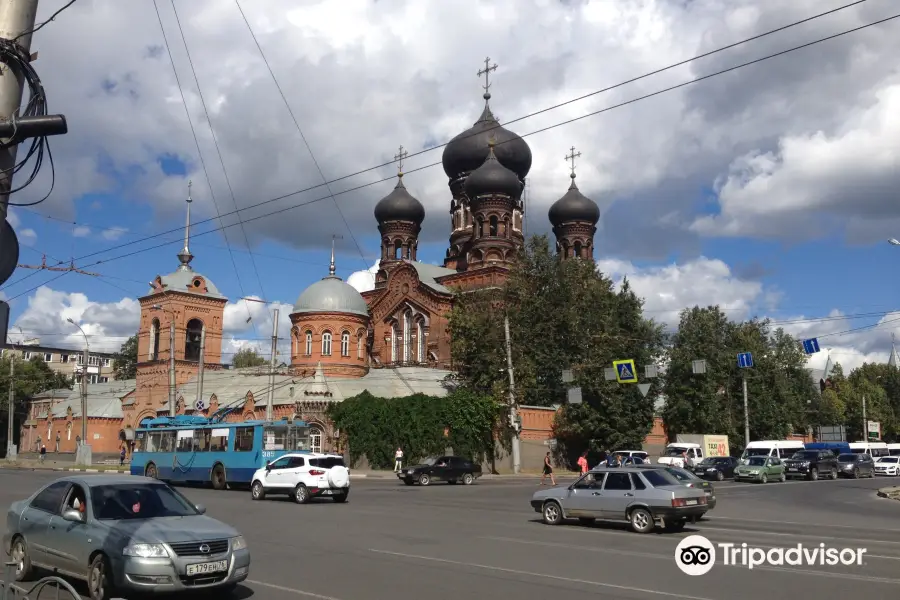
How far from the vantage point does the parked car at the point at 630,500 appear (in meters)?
15.9

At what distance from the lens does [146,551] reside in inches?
338

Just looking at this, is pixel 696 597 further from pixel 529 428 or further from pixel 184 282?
pixel 184 282

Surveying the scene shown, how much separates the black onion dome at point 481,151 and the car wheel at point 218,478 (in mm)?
41107

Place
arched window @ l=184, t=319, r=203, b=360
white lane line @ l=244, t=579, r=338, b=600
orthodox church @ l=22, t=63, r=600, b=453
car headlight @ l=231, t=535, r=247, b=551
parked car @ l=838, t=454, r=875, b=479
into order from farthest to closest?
arched window @ l=184, t=319, r=203, b=360 < orthodox church @ l=22, t=63, r=600, b=453 < parked car @ l=838, t=454, r=875, b=479 < white lane line @ l=244, t=579, r=338, b=600 < car headlight @ l=231, t=535, r=247, b=551

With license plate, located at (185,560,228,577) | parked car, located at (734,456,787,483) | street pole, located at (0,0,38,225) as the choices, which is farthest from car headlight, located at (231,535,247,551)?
parked car, located at (734,456,787,483)

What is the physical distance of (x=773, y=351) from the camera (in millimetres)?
70875

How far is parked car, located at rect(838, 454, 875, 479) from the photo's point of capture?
46.7 metres

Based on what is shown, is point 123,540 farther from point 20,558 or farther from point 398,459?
point 398,459

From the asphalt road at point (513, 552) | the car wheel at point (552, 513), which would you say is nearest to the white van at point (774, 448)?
the asphalt road at point (513, 552)

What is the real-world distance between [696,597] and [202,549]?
557 centimetres

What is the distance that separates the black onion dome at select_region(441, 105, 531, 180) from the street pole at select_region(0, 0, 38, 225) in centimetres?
6015

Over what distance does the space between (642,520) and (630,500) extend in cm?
44

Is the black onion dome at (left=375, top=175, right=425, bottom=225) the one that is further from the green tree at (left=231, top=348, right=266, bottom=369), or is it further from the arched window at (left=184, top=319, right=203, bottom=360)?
the green tree at (left=231, top=348, right=266, bottom=369)

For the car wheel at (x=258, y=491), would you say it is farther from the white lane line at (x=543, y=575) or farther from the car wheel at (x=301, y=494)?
the white lane line at (x=543, y=575)
